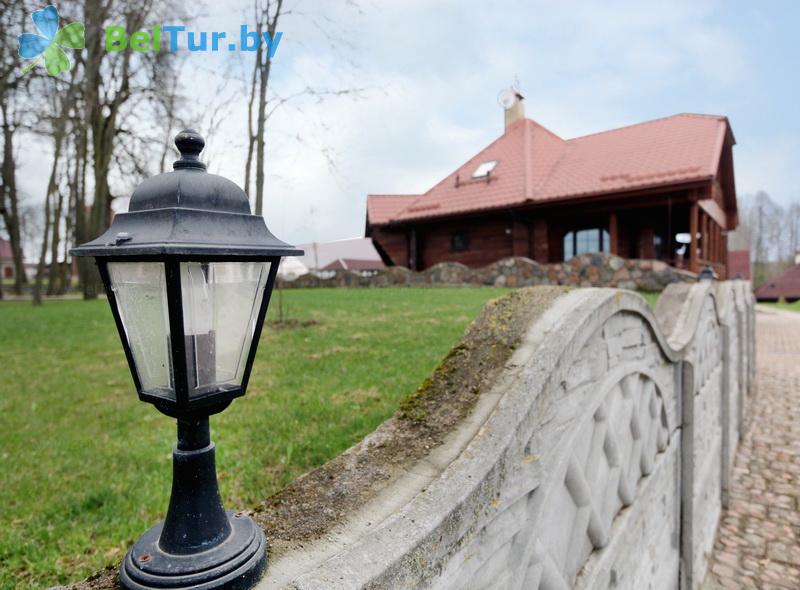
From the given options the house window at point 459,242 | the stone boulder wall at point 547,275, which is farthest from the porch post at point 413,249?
the stone boulder wall at point 547,275

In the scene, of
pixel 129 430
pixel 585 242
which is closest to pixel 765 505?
pixel 129 430

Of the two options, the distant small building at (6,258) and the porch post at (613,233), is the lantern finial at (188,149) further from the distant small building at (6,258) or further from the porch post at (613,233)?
the distant small building at (6,258)

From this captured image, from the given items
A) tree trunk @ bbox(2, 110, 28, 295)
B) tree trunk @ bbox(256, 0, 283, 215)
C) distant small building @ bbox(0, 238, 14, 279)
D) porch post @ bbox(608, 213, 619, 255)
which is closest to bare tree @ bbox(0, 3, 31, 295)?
tree trunk @ bbox(2, 110, 28, 295)

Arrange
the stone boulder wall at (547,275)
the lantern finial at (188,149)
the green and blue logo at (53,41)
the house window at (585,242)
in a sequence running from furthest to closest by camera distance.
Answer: the house window at (585,242) → the stone boulder wall at (547,275) → the green and blue logo at (53,41) → the lantern finial at (188,149)

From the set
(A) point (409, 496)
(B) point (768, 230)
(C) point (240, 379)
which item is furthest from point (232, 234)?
(B) point (768, 230)

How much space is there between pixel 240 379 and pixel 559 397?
4.45 ft

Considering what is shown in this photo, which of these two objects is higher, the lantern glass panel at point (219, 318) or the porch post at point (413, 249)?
the porch post at point (413, 249)

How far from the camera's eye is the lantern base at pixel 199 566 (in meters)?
0.94

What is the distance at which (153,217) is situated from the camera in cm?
92

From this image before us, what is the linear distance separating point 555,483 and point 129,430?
326 cm

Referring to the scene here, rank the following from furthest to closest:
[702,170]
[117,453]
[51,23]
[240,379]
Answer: [702,170]
[117,453]
[51,23]
[240,379]

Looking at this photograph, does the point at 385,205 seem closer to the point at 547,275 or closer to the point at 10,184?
the point at 547,275

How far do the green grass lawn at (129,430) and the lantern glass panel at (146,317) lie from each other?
1.62 m

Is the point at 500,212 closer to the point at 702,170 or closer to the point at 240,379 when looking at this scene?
the point at 702,170
